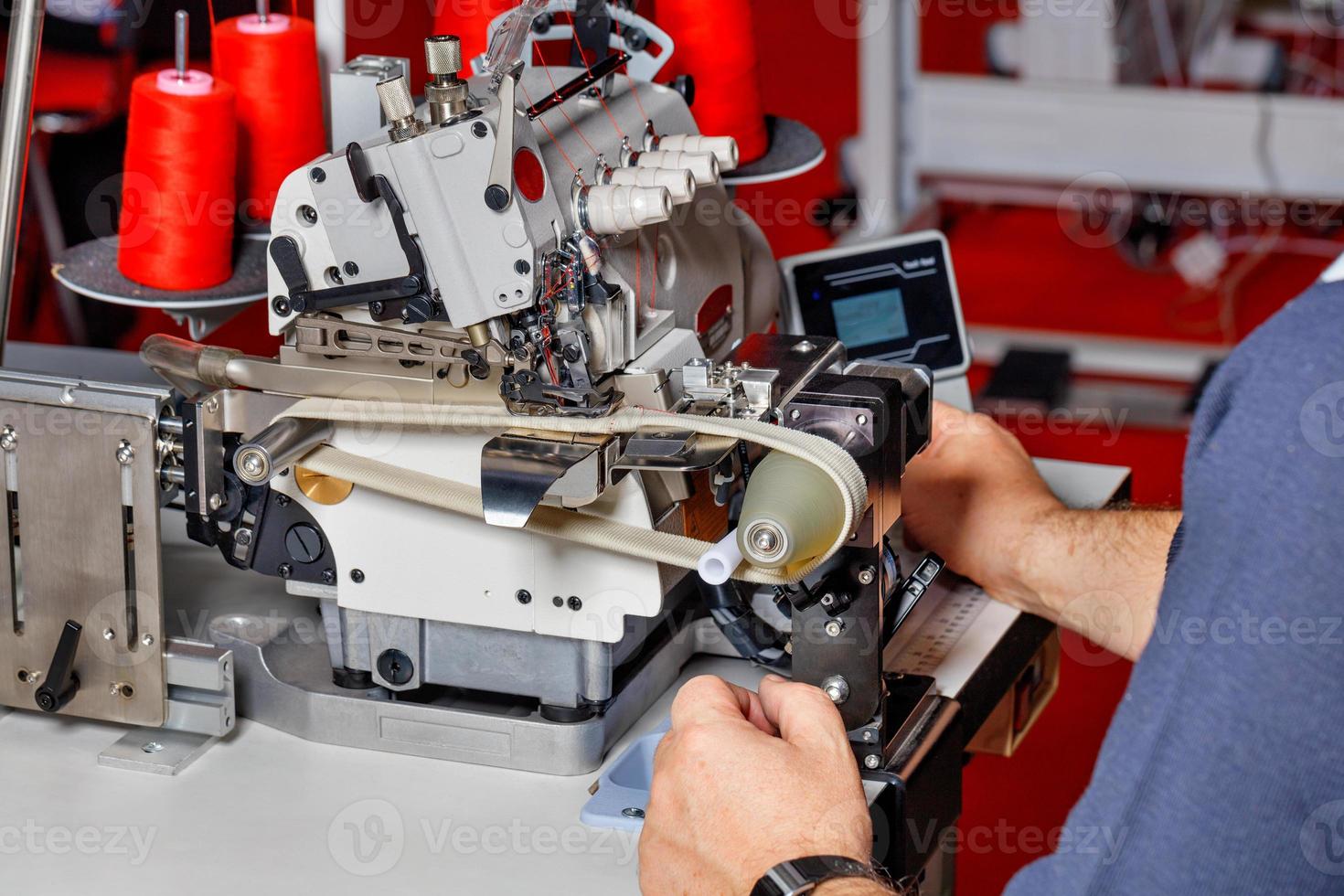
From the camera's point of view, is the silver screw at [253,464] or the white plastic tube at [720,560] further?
the silver screw at [253,464]

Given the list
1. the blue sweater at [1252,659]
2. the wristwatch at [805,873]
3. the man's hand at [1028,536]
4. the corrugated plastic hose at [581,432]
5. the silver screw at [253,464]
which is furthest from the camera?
the man's hand at [1028,536]

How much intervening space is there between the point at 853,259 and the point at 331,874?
105 cm

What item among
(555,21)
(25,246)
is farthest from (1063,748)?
(25,246)

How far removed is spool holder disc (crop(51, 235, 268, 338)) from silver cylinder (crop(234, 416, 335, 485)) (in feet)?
1.02

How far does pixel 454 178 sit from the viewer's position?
1384 millimetres

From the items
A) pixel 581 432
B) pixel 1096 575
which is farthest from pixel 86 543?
pixel 1096 575

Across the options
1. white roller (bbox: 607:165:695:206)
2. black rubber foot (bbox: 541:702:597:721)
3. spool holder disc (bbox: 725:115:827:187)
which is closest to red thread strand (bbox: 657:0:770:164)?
spool holder disc (bbox: 725:115:827:187)

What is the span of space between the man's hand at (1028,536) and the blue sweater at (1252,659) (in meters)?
0.88

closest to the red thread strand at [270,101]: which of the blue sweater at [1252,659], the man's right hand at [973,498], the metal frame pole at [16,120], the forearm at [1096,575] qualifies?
the metal frame pole at [16,120]

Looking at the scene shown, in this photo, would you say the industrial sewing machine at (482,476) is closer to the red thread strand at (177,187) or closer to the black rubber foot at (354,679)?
the black rubber foot at (354,679)

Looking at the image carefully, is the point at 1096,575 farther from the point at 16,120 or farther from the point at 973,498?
the point at 16,120

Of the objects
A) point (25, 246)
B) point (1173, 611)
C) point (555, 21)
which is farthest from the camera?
point (25, 246)

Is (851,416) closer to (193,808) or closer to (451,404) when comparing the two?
(451,404)

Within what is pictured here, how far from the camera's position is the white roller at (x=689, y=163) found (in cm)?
153
